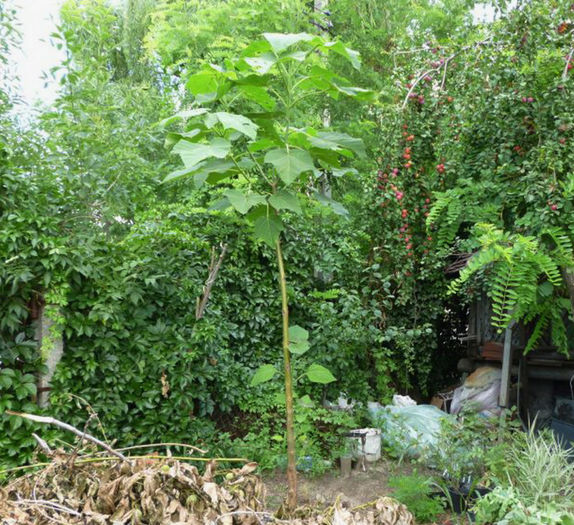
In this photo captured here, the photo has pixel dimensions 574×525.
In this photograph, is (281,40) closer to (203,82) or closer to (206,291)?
(203,82)

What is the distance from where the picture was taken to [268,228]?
96.3 inches

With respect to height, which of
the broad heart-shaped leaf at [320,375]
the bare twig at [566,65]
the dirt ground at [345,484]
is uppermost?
the bare twig at [566,65]

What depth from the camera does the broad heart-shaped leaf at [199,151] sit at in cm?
208

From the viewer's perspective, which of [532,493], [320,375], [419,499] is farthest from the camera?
[419,499]

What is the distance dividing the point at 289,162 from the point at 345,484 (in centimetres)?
310

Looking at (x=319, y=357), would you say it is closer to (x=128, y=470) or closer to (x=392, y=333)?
(x=392, y=333)

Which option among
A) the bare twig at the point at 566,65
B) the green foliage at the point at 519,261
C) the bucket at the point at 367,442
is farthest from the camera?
the bucket at the point at 367,442

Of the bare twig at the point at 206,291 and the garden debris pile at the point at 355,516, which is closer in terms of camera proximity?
the garden debris pile at the point at 355,516

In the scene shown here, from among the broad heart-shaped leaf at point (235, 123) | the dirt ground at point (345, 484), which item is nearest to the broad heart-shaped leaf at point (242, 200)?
the broad heart-shaped leaf at point (235, 123)

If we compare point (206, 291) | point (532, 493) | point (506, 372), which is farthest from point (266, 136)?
point (506, 372)

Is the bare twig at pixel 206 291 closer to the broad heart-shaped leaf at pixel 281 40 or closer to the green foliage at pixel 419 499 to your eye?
the green foliage at pixel 419 499

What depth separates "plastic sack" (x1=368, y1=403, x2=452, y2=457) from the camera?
16.1 ft

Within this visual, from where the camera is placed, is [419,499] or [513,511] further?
[419,499]

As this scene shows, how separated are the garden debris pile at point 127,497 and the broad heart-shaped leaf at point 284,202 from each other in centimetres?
112
